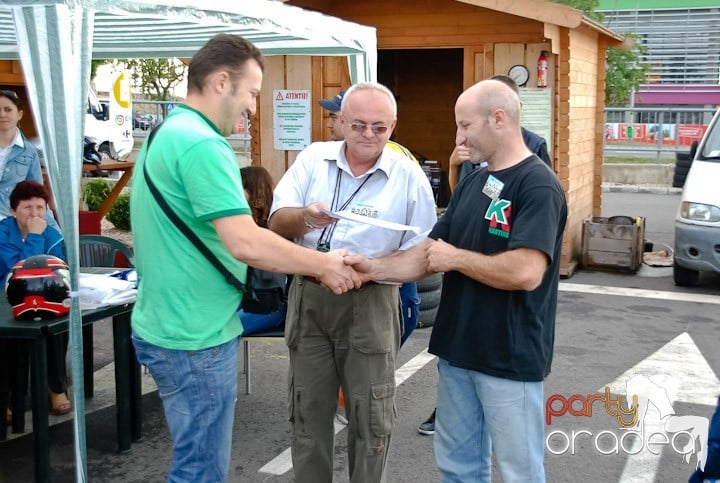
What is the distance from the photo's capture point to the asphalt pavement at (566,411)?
4.46 m

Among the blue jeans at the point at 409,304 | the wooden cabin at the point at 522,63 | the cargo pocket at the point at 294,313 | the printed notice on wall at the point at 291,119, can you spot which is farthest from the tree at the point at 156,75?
the cargo pocket at the point at 294,313

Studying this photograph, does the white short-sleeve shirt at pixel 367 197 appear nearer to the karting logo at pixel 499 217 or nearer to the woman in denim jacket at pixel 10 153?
the karting logo at pixel 499 217

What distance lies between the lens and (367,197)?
3395mm

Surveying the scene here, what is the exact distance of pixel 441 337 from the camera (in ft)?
10.2

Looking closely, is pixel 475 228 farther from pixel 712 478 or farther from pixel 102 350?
pixel 102 350

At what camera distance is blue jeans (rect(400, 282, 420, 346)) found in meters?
4.14

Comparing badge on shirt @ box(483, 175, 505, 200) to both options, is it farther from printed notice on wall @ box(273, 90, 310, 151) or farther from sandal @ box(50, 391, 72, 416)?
printed notice on wall @ box(273, 90, 310, 151)

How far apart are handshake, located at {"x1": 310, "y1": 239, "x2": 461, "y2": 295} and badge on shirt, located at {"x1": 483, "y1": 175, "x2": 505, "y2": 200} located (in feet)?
0.78

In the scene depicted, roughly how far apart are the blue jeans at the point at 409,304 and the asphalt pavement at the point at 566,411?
0.84 metres

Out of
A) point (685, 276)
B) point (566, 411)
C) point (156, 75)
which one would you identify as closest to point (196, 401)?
point (566, 411)

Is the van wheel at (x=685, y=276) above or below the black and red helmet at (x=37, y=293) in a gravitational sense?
below

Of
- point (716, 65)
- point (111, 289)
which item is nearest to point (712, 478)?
point (111, 289)

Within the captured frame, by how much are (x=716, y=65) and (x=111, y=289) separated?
33356mm

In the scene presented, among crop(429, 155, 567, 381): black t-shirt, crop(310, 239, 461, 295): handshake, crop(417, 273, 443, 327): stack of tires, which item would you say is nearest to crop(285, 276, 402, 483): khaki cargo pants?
crop(310, 239, 461, 295): handshake
